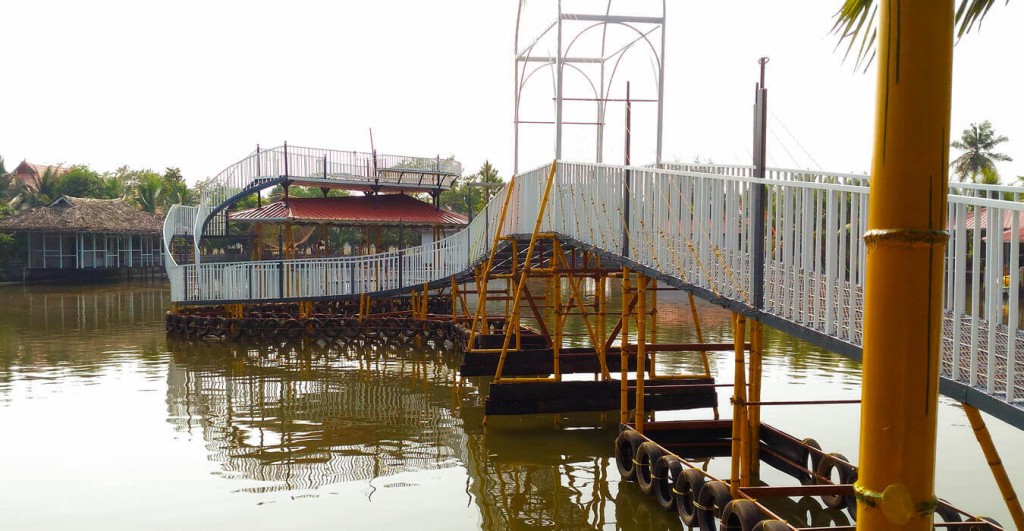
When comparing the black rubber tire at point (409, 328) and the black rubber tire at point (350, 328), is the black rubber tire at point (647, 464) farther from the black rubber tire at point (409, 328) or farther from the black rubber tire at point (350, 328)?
the black rubber tire at point (350, 328)

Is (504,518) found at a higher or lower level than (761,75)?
lower

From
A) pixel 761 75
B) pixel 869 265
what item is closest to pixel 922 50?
pixel 869 265

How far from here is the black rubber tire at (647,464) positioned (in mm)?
10133

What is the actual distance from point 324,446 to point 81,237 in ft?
144

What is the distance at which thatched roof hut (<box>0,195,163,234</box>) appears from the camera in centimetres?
4931

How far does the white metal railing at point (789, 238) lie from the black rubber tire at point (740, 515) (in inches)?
65.9

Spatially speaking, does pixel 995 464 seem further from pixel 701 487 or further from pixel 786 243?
pixel 701 487

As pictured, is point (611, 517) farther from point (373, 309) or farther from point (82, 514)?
point (373, 309)

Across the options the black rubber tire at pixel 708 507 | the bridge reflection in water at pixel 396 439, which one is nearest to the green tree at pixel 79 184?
the bridge reflection in water at pixel 396 439

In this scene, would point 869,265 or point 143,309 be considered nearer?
point 869,265

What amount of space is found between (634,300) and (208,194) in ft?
61.9

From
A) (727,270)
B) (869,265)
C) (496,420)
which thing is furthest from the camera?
(496,420)

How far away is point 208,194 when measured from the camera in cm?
2842

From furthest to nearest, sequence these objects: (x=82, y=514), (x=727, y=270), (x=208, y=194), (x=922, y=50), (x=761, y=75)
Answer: (x=208, y=194) < (x=82, y=514) < (x=727, y=270) < (x=761, y=75) < (x=922, y=50)
